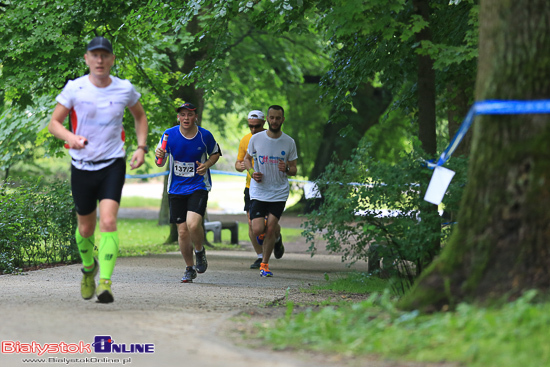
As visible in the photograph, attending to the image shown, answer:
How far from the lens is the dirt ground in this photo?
4.86 meters

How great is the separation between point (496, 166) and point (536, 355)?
5.39 feet

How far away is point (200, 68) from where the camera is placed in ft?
40.9

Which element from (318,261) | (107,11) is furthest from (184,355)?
(318,261)

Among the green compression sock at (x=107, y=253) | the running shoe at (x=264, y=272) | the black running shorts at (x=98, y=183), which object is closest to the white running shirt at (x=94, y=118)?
the black running shorts at (x=98, y=183)

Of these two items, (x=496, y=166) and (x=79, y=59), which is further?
(x=79, y=59)

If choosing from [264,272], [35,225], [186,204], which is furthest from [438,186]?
[35,225]

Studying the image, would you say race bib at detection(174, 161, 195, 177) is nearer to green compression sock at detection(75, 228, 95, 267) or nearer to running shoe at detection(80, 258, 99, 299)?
green compression sock at detection(75, 228, 95, 267)

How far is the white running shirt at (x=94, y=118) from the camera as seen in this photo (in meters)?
6.89

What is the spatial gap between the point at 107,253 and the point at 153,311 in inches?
25.5

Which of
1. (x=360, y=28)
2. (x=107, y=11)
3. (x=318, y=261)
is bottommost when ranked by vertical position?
(x=318, y=261)

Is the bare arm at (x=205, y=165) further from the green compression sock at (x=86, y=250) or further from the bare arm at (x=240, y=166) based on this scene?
the green compression sock at (x=86, y=250)

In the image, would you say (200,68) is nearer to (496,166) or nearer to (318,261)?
(318,261)

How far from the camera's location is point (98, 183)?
23.0 ft

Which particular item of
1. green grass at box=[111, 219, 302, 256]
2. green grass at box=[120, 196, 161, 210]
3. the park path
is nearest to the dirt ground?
the park path
